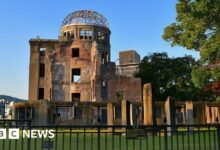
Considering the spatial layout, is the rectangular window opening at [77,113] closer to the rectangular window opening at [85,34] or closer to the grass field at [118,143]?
the rectangular window opening at [85,34]

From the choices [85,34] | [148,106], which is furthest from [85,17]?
[148,106]

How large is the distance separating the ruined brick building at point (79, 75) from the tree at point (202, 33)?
1788 cm

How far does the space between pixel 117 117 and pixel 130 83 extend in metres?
9.32

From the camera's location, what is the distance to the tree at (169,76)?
4747cm

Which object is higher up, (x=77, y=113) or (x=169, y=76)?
(x=169, y=76)

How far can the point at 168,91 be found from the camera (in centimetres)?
4806

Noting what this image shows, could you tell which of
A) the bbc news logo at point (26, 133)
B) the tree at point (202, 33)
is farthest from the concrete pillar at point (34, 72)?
the bbc news logo at point (26, 133)

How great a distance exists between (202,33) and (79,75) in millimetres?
32066

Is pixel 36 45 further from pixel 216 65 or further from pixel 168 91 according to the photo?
pixel 216 65

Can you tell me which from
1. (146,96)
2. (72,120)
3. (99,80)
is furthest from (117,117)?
(146,96)

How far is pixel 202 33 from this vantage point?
1733 centimetres

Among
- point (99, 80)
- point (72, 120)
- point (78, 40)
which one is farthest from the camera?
point (78, 40)

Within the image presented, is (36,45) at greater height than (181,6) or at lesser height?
greater

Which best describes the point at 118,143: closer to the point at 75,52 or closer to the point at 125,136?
the point at 125,136
